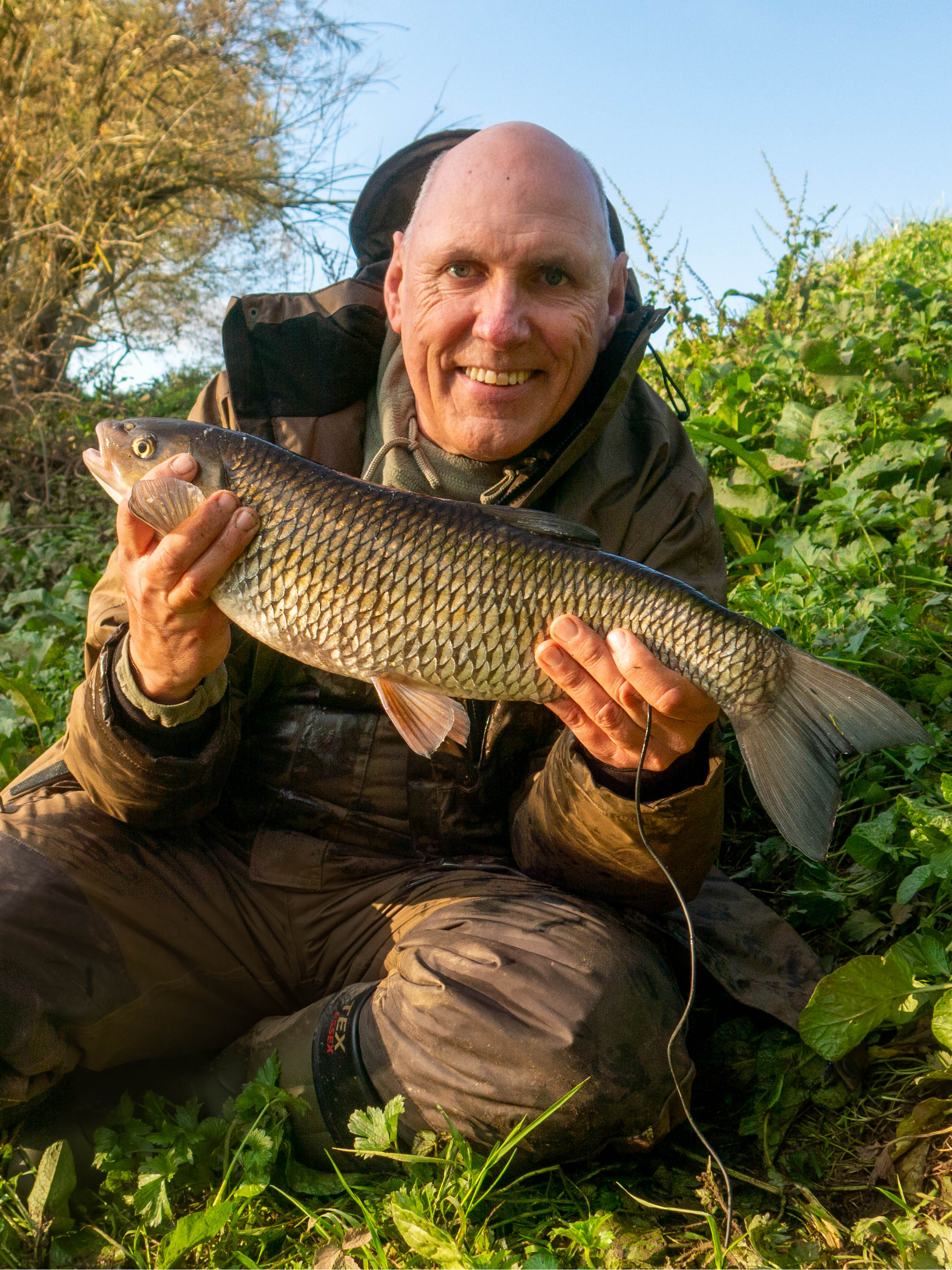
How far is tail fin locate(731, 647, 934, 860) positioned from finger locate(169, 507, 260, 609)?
976 millimetres

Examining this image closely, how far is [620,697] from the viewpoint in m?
1.83

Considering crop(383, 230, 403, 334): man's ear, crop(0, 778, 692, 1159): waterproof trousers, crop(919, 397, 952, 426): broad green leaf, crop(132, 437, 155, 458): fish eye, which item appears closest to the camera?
crop(0, 778, 692, 1159): waterproof trousers

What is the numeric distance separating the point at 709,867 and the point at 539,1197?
72 cm

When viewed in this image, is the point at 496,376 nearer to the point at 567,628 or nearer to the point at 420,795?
the point at 567,628

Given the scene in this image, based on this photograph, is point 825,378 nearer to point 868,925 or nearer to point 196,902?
point 868,925

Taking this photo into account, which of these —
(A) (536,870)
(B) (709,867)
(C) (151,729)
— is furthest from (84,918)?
(B) (709,867)

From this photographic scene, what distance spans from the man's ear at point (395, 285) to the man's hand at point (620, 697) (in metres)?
1.11

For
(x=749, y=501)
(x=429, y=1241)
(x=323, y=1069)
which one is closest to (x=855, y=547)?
(x=749, y=501)

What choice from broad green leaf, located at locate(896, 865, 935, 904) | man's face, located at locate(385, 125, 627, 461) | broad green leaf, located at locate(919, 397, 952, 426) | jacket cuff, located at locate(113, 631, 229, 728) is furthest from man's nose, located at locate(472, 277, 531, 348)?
broad green leaf, located at locate(919, 397, 952, 426)

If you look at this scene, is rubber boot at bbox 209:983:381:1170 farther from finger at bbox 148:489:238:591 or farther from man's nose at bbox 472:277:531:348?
man's nose at bbox 472:277:531:348

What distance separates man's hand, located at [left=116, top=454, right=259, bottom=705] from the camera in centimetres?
181

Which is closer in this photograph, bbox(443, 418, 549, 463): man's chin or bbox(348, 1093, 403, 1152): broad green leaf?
bbox(348, 1093, 403, 1152): broad green leaf

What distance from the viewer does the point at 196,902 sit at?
223 centimetres

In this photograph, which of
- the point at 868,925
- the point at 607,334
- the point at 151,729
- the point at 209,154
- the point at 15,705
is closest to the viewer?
the point at 151,729
